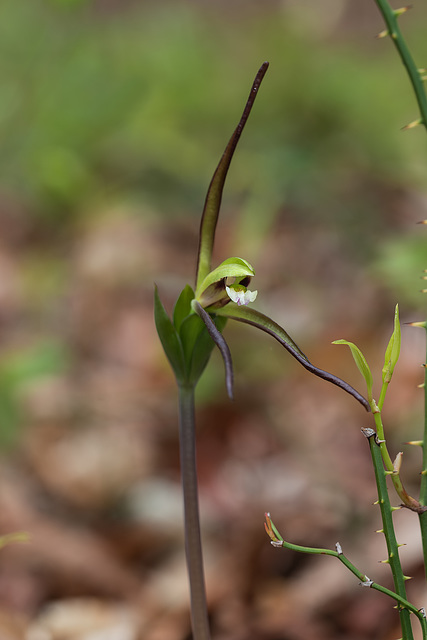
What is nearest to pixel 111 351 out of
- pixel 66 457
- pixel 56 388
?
pixel 56 388

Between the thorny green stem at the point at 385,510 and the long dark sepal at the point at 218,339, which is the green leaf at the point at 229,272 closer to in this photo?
the long dark sepal at the point at 218,339

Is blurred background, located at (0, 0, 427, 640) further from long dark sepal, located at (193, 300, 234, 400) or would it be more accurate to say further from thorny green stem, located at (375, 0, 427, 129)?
thorny green stem, located at (375, 0, 427, 129)

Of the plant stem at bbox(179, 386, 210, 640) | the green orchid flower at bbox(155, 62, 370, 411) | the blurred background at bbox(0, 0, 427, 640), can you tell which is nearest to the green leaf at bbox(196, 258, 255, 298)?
the green orchid flower at bbox(155, 62, 370, 411)

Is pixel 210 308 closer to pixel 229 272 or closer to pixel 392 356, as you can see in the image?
pixel 229 272

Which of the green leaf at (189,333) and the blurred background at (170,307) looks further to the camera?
the blurred background at (170,307)

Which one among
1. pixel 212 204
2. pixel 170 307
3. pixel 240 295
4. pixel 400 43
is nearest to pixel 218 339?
pixel 240 295

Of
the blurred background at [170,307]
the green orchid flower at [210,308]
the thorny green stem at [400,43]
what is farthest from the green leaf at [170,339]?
the blurred background at [170,307]
